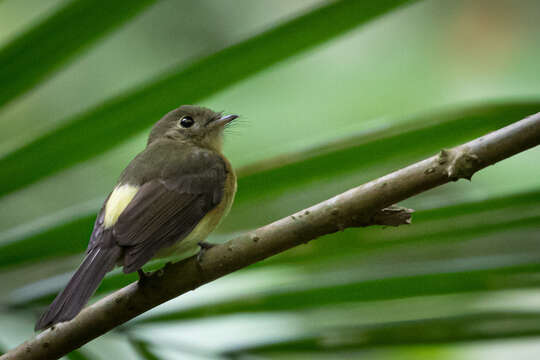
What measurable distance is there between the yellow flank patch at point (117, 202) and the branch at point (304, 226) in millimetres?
650

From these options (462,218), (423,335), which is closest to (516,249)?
(462,218)

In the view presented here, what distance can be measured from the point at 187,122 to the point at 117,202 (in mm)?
1207

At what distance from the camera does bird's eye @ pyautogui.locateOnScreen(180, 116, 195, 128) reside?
3984 mm

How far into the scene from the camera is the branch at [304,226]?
170cm


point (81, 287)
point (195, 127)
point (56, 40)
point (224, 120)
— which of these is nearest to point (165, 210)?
point (81, 287)

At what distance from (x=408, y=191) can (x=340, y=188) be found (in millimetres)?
793

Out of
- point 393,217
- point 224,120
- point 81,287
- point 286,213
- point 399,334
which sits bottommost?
point 81,287

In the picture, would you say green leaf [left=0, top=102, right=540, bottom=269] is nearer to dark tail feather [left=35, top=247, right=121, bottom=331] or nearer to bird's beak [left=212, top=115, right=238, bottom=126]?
dark tail feather [left=35, top=247, right=121, bottom=331]

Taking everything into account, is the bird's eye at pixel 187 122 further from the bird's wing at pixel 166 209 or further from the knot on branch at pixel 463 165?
the knot on branch at pixel 463 165

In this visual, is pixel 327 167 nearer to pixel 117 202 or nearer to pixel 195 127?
pixel 117 202

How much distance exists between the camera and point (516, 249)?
7.12 feet

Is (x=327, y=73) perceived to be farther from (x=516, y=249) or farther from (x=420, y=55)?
(x=516, y=249)

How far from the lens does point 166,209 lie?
291cm

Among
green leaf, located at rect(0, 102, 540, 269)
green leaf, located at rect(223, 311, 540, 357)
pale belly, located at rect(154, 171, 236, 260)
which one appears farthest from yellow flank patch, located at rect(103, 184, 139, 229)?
green leaf, located at rect(223, 311, 540, 357)
